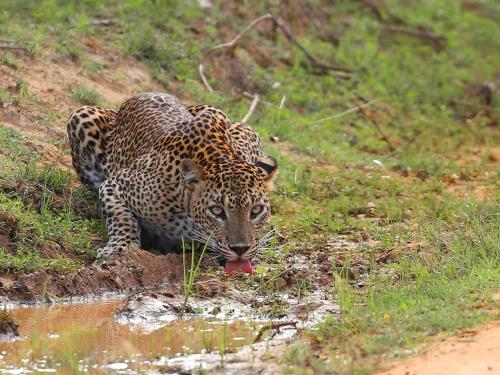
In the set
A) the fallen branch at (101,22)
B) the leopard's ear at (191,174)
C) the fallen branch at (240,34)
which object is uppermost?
the fallen branch at (101,22)

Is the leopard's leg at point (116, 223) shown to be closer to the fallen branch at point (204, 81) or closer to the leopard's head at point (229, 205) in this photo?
the leopard's head at point (229, 205)

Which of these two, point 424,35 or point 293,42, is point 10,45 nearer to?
point 293,42

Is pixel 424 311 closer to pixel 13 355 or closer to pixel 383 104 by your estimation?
pixel 13 355

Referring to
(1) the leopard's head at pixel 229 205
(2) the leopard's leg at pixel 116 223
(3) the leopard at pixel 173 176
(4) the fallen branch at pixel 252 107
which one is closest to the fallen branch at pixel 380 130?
(4) the fallen branch at pixel 252 107

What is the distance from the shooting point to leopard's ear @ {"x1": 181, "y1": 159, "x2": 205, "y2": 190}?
376 inches

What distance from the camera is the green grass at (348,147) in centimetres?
796

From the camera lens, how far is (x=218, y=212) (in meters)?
9.33

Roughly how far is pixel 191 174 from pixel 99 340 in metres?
2.26

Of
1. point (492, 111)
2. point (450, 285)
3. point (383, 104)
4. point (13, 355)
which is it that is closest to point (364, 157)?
point (383, 104)

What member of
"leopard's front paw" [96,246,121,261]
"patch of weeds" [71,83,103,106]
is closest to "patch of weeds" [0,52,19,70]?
"patch of weeds" [71,83,103,106]

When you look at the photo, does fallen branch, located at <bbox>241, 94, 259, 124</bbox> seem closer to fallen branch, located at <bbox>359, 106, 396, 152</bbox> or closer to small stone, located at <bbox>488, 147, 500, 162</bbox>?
fallen branch, located at <bbox>359, 106, 396, 152</bbox>

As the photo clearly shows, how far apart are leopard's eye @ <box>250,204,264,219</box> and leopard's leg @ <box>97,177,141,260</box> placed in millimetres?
1064

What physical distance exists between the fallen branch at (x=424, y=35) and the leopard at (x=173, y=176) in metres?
9.25

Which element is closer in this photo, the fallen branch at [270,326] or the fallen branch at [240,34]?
the fallen branch at [270,326]
